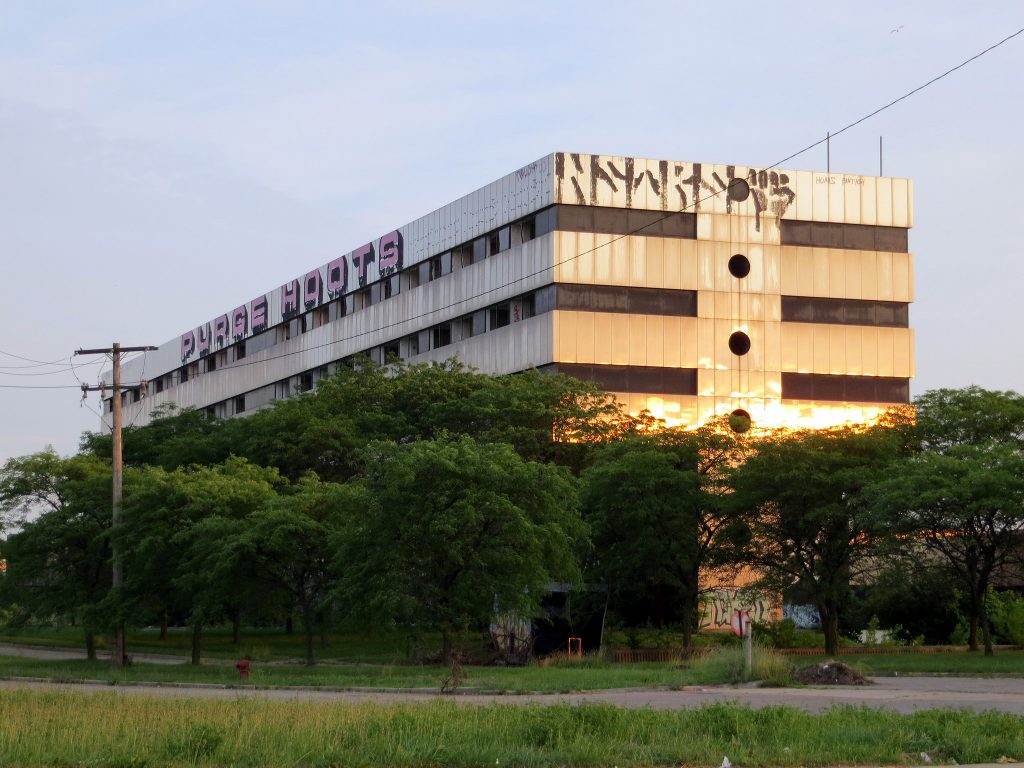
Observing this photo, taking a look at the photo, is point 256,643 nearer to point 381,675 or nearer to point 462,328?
point 462,328

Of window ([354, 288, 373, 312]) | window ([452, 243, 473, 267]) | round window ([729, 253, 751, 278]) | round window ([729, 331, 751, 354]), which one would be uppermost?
window ([452, 243, 473, 267])

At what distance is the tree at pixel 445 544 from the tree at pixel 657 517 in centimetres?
860

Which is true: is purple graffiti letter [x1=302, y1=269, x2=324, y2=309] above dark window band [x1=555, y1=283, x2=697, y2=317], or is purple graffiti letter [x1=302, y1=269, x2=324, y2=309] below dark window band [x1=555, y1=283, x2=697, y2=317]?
above

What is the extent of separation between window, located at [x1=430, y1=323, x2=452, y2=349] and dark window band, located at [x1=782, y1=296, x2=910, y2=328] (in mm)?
19648

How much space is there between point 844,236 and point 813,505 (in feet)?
104

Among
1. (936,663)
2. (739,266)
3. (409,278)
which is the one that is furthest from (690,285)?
(936,663)

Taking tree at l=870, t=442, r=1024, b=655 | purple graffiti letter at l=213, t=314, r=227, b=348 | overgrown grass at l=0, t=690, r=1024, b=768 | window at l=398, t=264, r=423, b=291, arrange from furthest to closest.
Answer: purple graffiti letter at l=213, t=314, r=227, b=348
window at l=398, t=264, r=423, b=291
tree at l=870, t=442, r=1024, b=655
overgrown grass at l=0, t=690, r=1024, b=768

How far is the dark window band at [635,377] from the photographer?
241 ft

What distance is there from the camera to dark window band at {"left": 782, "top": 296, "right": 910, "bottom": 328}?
77.7 m

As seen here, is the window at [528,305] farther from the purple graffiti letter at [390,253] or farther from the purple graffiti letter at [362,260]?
the purple graffiti letter at [362,260]

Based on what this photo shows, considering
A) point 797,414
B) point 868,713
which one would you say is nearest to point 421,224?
point 797,414

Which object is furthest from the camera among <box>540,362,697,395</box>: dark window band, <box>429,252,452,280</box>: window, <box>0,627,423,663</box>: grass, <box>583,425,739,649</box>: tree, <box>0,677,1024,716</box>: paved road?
<box>429,252,452,280</box>: window

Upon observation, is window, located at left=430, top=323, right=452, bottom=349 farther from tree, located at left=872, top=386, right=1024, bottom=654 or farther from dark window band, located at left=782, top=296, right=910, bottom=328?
tree, located at left=872, top=386, right=1024, bottom=654

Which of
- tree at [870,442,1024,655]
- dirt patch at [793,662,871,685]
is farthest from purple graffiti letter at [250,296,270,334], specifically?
dirt patch at [793,662,871,685]
